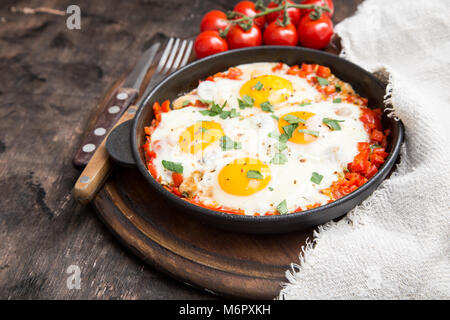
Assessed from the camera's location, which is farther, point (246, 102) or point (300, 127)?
point (246, 102)

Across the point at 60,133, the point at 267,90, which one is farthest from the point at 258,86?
the point at 60,133

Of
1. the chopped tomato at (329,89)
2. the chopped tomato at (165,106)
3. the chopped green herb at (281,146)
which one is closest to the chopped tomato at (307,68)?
the chopped tomato at (329,89)

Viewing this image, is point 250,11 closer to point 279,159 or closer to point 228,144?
point 228,144

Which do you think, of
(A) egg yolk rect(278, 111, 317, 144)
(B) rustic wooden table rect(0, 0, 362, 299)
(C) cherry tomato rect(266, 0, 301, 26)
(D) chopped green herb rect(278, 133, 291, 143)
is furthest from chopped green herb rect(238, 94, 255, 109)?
(B) rustic wooden table rect(0, 0, 362, 299)
